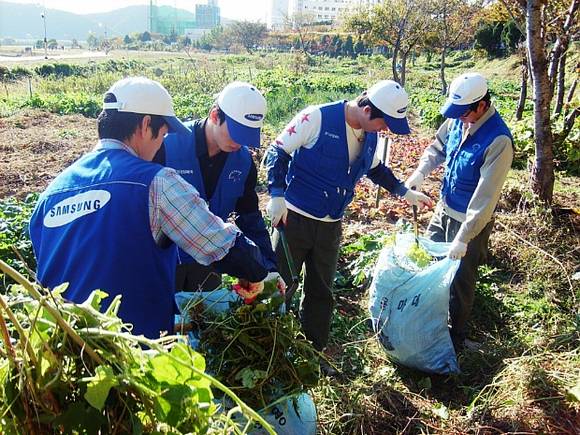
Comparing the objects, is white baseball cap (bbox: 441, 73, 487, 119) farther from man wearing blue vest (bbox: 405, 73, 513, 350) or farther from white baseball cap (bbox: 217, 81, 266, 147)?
white baseball cap (bbox: 217, 81, 266, 147)

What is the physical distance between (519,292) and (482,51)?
26.9 m

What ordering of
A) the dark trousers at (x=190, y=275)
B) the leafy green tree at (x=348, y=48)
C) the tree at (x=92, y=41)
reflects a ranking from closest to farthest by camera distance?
the dark trousers at (x=190, y=275), the leafy green tree at (x=348, y=48), the tree at (x=92, y=41)

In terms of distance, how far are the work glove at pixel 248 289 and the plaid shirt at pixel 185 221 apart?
0.46 feet

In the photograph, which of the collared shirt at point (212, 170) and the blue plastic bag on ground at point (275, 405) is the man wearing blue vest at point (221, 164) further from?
the blue plastic bag on ground at point (275, 405)

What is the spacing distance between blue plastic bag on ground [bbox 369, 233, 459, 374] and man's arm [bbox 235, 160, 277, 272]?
0.92 meters

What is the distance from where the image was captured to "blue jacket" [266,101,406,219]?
2.91 meters

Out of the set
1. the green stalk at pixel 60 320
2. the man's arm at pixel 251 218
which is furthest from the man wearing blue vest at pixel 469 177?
the green stalk at pixel 60 320

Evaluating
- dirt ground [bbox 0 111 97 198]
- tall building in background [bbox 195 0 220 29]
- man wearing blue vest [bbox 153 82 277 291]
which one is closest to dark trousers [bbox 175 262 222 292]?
man wearing blue vest [bbox 153 82 277 291]

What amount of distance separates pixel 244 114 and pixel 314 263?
1.30 m

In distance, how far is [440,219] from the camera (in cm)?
361

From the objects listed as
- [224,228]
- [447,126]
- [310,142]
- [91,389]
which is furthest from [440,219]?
[91,389]

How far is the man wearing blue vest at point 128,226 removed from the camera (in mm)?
1466

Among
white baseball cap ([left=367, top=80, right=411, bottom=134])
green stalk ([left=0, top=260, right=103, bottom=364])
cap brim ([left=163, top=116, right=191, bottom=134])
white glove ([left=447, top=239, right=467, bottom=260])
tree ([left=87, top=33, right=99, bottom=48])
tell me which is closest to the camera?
green stalk ([left=0, top=260, right=103, bottom=364])

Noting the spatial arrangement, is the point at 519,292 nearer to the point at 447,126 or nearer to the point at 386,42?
the point at 447,126
